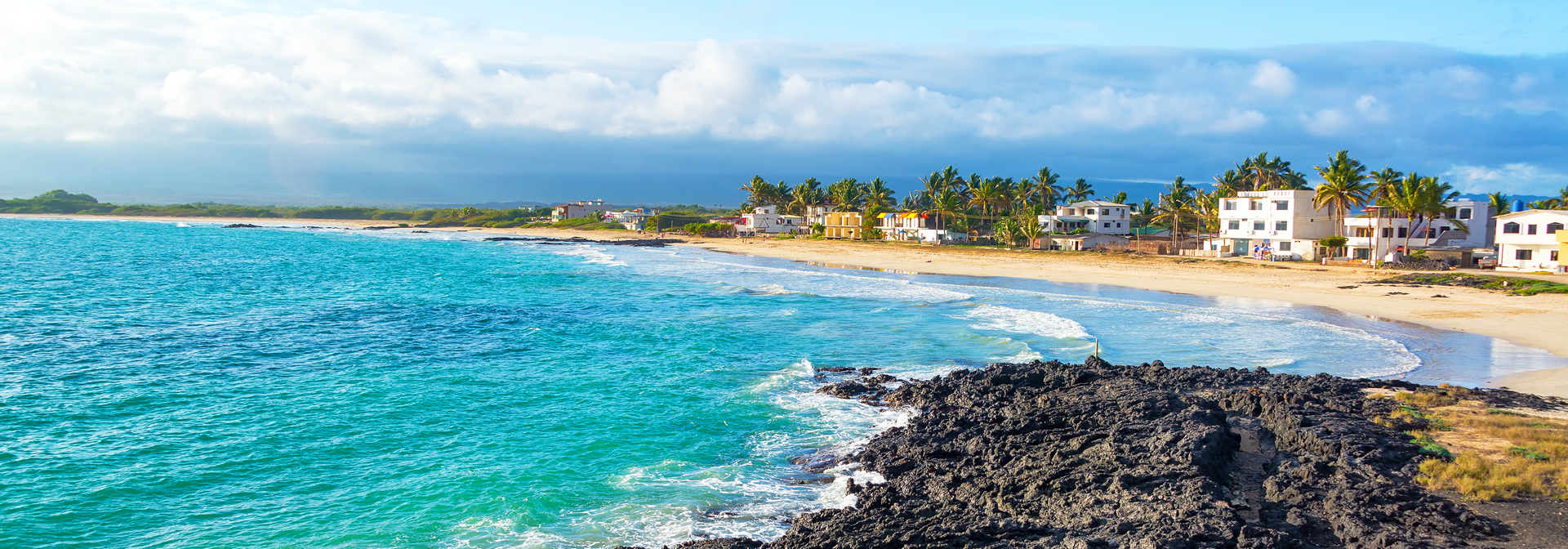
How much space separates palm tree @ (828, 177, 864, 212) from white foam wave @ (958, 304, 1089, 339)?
86715mm

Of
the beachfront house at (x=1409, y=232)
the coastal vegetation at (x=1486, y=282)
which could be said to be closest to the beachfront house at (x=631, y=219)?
the beachfront house at (x=1409, y=232)

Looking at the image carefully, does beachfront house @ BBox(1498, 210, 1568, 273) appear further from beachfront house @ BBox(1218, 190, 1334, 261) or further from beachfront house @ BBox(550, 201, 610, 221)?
beachfront house @ BBox(550, 201, 610, 221)

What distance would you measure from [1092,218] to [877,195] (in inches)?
1501

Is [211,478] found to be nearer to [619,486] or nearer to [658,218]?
[619,486]

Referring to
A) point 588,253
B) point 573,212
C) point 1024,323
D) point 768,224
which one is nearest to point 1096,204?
point 768,224

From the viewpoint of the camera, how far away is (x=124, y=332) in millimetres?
28719

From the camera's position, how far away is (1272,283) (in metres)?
47.5

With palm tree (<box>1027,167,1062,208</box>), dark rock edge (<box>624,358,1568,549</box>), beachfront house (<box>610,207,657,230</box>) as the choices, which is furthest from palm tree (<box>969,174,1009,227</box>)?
dark rock edge (<box>624,358,1568,549</box>)

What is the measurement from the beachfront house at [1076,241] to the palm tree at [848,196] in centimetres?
4155

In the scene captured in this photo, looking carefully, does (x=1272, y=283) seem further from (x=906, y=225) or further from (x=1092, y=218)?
(x=906, y=225)

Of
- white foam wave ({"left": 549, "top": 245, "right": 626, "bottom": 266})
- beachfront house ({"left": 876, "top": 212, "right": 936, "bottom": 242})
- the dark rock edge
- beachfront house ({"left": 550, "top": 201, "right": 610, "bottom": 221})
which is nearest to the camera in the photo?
the dark rock edge

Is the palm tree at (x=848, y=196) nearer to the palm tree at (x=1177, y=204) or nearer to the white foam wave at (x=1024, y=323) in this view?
the palm tree at (x=1177, y=204)

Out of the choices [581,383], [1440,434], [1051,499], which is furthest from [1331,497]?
[581,383]

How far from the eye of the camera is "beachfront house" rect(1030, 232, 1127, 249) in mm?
83375
